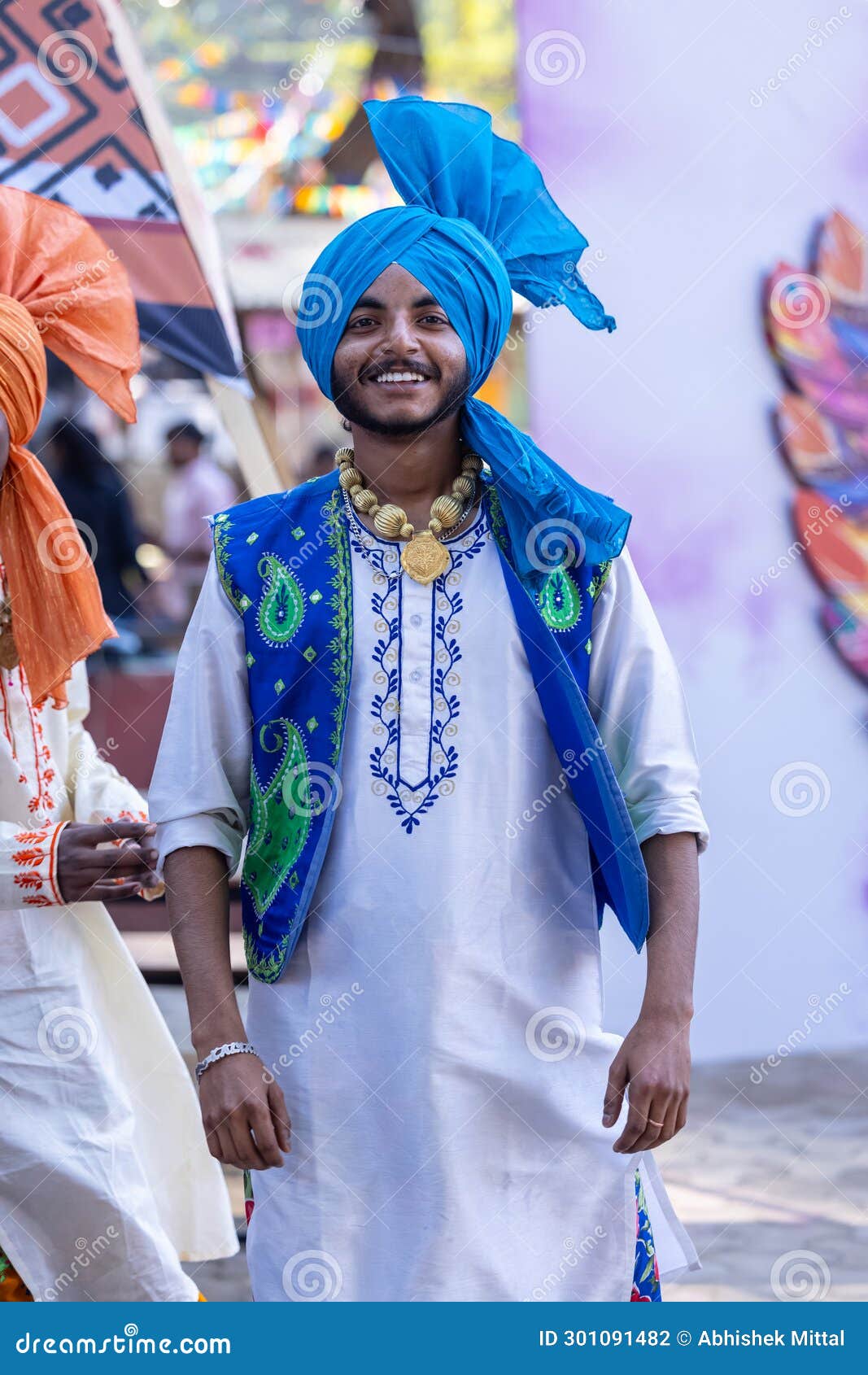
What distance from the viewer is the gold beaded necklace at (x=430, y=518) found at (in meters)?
2.52

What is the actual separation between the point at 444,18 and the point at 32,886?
6638 millimetres

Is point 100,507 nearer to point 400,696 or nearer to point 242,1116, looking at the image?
point 400,696

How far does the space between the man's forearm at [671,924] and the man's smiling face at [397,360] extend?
29.3 inches

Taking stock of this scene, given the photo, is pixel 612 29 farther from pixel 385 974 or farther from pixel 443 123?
pixel 385 974

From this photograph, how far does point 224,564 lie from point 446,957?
71 centimetres

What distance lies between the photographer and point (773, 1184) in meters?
4.87

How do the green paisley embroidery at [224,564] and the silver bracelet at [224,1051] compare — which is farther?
the green paisley embroidery at [224,564]

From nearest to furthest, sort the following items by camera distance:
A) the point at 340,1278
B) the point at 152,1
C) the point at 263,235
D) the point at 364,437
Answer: the point at 340,1278 → the point at 364,437 → the point at 152,1 → the point at 263,235

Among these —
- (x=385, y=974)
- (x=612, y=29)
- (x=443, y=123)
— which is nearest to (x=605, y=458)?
(x=612, y=29)

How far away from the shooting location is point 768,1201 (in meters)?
4.73

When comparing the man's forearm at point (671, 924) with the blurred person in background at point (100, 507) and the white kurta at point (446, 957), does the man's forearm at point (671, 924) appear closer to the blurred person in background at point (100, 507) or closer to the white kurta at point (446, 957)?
the white kurta at point (446, 957)

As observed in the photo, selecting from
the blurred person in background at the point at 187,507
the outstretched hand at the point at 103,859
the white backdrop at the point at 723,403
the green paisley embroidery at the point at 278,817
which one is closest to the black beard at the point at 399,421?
the green paisley embroidery at the point at 278,817

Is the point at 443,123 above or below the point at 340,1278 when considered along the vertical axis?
above

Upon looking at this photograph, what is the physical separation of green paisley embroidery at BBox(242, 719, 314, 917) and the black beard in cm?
48
